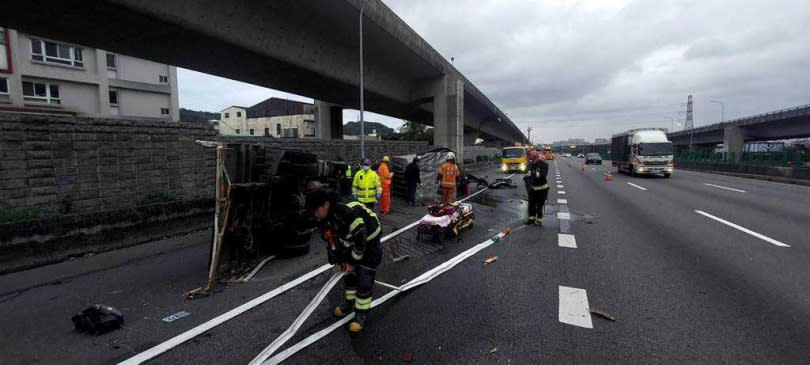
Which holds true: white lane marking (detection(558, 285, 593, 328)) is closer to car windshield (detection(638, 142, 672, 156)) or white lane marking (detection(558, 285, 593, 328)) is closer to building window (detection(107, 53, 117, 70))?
car windshield (detection(638, 142, 672, 156))

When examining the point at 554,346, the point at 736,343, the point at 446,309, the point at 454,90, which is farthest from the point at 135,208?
the point at 454,90

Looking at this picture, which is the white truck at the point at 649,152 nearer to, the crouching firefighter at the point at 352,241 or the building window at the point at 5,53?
the crouching firefighter at the point at 352,241

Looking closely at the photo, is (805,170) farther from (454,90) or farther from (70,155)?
(70,155)

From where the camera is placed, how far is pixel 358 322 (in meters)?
3.52

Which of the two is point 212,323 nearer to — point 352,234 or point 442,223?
point 352,234

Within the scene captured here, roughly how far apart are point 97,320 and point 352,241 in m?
2.68

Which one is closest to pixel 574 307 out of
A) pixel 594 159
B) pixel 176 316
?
pixel 176 316

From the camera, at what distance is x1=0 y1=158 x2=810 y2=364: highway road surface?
3109 millimetres

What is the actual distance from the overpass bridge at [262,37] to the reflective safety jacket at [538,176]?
8.33 meters

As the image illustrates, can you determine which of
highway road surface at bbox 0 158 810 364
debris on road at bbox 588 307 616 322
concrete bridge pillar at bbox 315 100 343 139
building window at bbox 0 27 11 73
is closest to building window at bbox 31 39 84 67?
building window at bbox 0 27 11 73

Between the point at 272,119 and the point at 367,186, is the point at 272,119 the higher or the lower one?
the higher one

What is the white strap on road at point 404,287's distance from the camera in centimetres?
308

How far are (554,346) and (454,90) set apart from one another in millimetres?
22010

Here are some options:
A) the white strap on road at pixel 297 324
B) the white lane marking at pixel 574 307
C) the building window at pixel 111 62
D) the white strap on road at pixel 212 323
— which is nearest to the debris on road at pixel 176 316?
the white strap on road at pixel 212 323
